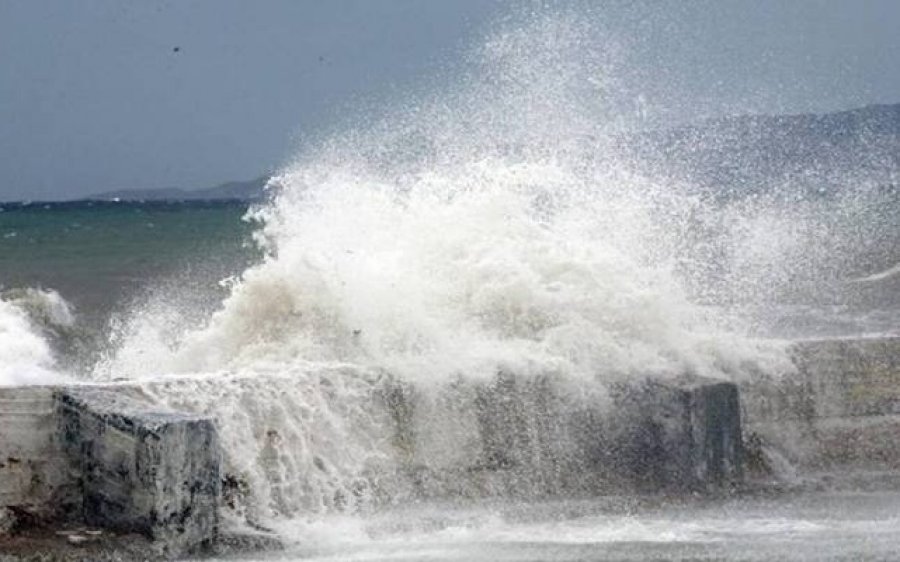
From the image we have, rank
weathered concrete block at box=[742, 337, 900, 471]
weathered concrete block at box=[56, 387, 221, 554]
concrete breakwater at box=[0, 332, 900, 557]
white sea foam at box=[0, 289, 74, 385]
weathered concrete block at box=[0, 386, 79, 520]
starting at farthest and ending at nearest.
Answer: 1. white sea foam at box=[0, 289, 74, 385]
2. weathered concrete block at box=[742, 337, 900, 471]
3. weathered concrete block at box=[0, 386, 79, 520]
4. concrete breakwater at box=[0, 332, 900, 557]
5. weathered concrete block at box=[56, 387, 221, 554]

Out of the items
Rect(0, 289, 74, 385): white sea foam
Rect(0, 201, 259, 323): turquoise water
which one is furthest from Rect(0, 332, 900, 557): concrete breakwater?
Rect(0, 201, 259, 323): turquoise water

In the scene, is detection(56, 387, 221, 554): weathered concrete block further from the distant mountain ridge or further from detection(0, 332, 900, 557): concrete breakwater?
the distant mountain ridge

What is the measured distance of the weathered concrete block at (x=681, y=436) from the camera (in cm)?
1330

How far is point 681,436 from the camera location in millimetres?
13336

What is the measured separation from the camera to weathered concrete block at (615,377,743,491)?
13.3 meters

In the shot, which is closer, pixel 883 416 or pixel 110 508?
pixel 110 508

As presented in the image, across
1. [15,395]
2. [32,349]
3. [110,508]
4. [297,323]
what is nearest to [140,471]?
[110,508]

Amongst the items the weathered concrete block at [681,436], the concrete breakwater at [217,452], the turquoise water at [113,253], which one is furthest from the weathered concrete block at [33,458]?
the turquoise water at [113,253]

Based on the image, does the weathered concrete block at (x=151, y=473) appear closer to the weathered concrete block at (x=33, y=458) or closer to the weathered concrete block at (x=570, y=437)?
the weathered concrete block at (x=33, y=458)

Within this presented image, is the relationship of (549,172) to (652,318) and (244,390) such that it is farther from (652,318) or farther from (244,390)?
(244,390)

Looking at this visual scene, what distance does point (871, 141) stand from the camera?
60.2m

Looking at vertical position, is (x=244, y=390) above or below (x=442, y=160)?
below

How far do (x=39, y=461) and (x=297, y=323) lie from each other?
333cm

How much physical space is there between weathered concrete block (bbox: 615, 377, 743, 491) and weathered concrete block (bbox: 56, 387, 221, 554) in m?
3.98
